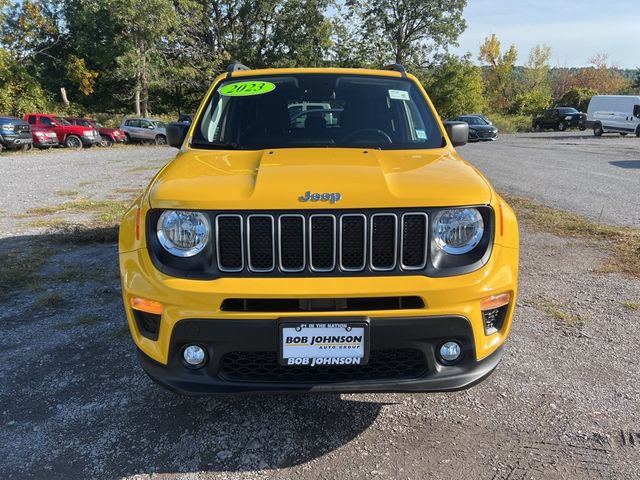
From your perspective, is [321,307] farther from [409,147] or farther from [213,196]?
[409,147]

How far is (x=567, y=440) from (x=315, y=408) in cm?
134

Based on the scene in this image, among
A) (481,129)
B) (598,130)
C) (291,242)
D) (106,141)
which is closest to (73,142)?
(106,141)

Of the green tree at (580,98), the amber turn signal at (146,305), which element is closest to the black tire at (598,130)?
the green tree at (580,98)

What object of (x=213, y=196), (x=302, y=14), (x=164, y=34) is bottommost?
(x=213, y=196)

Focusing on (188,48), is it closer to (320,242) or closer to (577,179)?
(577,179)

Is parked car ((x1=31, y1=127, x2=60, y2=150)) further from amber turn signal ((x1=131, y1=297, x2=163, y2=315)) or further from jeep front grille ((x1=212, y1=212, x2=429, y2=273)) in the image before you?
jeep front grille ((x1=212, y1=212, x2=429, y2=273))

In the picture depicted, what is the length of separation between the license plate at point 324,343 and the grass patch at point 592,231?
414 cm

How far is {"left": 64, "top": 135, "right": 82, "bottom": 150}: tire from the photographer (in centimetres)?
2609

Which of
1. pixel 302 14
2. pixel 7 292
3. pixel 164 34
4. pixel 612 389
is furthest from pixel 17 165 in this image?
pixel 302 14

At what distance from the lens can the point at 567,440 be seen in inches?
103

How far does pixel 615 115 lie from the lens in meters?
31.6

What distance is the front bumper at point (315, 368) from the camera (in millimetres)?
2244

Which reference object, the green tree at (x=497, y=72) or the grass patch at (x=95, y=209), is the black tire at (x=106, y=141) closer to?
the grass patch at (x=95, y=209)

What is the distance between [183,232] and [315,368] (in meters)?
0.89
